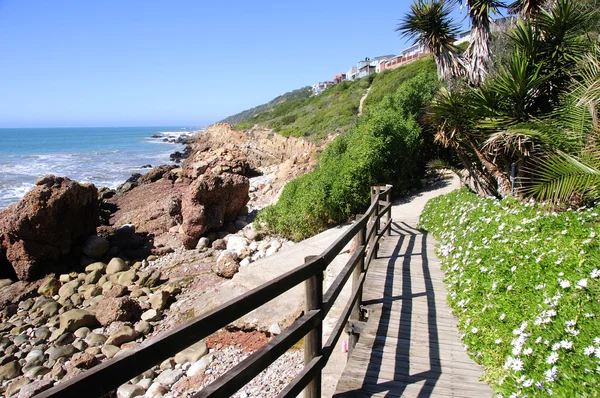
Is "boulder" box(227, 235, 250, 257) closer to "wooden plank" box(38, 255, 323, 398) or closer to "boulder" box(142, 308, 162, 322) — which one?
"boulder" box(142, 308, 162, 322)

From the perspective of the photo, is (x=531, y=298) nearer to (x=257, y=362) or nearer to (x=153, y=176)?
(x=257, y=362)

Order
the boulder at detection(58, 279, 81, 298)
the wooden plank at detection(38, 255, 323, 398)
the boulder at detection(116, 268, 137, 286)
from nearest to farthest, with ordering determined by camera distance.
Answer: the wooden plank at detection(38, 255, 323, 398), the boulder at detection(116, 268, 137, 286), the boulder at detection(58, 279, 81, 298)

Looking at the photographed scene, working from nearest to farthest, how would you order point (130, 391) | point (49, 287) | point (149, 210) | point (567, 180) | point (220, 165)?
point (567, 180) < point (130, 391) < point (49, 287) < point (149, 210) < point (220, 165)

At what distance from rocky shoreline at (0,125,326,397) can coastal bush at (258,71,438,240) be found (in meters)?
0.94

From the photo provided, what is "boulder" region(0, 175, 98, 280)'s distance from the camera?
1341 cm

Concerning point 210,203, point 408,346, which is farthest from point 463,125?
point 210,203

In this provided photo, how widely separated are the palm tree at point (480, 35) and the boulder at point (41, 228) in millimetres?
13761

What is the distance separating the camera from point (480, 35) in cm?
1067

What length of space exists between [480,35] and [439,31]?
116cm

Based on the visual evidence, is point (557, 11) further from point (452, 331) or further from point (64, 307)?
point (64, 307)

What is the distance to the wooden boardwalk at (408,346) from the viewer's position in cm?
358

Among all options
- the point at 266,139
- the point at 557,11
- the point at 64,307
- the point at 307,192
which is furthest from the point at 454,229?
the point at 266,139

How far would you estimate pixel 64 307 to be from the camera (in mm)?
10906

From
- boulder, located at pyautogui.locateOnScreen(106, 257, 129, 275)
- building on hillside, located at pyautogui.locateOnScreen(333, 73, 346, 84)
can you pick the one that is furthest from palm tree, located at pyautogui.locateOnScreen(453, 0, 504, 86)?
building on hillside, located at pyautogui.locateOnScreen(333, 73, 346, 84)
